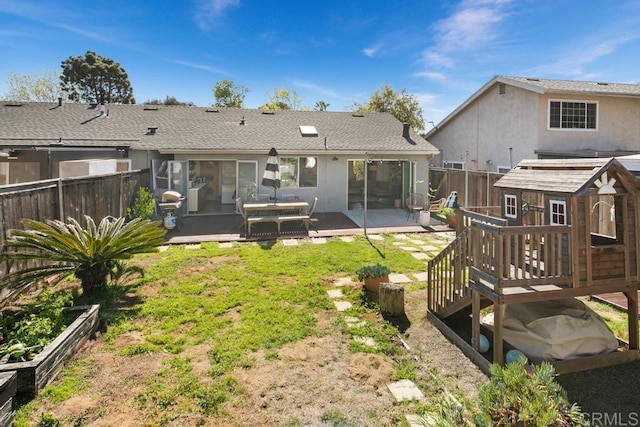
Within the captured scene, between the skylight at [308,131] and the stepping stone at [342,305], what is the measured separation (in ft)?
35.7

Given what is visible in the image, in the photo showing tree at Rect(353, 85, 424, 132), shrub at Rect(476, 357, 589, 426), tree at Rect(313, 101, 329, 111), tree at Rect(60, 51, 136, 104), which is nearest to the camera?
shrub at Rect(476, 357, 589, 426)

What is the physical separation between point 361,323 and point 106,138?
13319mm

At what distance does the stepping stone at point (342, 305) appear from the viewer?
5648mm

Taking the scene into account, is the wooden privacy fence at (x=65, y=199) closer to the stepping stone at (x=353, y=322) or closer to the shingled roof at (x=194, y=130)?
the shingled roof at (x=194, y=130)

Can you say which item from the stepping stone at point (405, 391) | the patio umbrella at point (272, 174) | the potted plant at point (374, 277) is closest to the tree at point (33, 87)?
the patio umbrella at point (272, 174)

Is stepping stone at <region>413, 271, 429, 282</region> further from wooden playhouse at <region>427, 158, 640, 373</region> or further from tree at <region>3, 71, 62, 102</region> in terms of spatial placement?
tree at <region>3, 71, 62, 102</region>

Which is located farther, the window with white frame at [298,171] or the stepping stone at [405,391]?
the window with white frame at [298,171]

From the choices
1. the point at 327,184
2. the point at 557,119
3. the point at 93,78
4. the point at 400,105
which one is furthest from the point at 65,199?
the point at 93,78

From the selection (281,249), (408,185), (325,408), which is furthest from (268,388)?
(408,185)

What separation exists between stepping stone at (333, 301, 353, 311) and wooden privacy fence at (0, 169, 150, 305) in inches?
188

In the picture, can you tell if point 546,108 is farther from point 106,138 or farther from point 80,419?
point 106,138

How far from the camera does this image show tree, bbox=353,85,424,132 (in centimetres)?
2823

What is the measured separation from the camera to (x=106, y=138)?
13.7m

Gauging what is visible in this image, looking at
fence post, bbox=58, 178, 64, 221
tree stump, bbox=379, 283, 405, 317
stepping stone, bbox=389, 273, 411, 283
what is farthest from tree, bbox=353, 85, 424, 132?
fence post, bbox=58, 178, 64, 221
